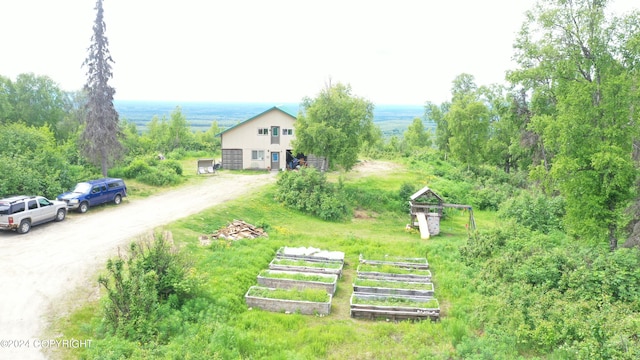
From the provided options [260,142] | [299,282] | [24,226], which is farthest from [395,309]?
[260,142]

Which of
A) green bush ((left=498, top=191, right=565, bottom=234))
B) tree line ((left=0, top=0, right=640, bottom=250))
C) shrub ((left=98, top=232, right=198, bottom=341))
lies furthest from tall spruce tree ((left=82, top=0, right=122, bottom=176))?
green bush ((left=498, top=191, right=565, bottom=234))

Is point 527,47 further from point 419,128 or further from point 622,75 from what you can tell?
point 419,128

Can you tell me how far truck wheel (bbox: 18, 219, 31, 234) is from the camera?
62.3 ft

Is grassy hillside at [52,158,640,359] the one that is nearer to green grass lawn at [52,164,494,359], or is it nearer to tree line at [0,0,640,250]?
green grass lawn at [52,164,494,359]

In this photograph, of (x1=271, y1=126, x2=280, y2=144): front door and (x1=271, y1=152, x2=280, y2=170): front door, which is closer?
(x1=271, y1=126, x2=280, y2=144): front door

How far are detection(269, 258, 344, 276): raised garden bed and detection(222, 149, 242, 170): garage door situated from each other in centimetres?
2432

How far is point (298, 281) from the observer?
16.0 meters

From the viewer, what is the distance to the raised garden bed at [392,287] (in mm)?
15492

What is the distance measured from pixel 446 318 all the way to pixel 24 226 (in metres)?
18.0

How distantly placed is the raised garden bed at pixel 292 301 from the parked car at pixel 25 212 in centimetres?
1137

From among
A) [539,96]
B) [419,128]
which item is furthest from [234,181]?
[419,128]

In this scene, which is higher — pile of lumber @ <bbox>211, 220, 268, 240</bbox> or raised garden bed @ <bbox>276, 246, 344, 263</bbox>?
pile of lumber @ <bbox>211, 220, 268, 240</bbox>

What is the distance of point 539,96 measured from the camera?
84.9 feet

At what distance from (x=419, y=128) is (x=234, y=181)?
5334 cm
